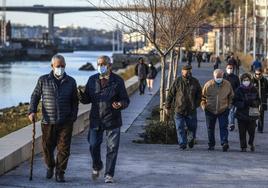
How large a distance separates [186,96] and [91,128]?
3.83 meters

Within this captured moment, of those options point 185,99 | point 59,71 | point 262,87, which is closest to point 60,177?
point 59,71

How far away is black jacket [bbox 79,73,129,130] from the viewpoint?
9.49m

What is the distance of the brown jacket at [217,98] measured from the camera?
1355 cm

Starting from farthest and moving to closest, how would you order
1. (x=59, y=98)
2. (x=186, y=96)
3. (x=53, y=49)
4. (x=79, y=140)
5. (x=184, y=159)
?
(x=53, y=49)
(x=79, y=140)
(x=186, y=96)
(x=184, y=159)
(x=59, y=98)

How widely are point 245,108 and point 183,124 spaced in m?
1.27

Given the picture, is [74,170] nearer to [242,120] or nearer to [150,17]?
[242,120]

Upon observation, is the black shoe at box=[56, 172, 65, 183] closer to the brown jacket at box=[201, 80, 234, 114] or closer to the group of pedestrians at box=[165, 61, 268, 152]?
the group of pedestrians at box=[165, 61, 268, 152]

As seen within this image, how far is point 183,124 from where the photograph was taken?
43.6 ft

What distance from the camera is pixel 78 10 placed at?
163 m

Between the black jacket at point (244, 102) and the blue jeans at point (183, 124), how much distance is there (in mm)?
889

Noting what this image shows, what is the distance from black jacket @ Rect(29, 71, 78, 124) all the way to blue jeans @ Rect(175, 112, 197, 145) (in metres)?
3.94

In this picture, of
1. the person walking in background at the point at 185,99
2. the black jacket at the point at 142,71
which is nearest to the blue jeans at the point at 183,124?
the person walking in background at the point at 185,99

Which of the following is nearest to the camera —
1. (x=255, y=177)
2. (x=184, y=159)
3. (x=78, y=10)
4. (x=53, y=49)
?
(x=255, y=177)

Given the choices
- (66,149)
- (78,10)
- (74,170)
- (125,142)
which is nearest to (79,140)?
(125,142)
